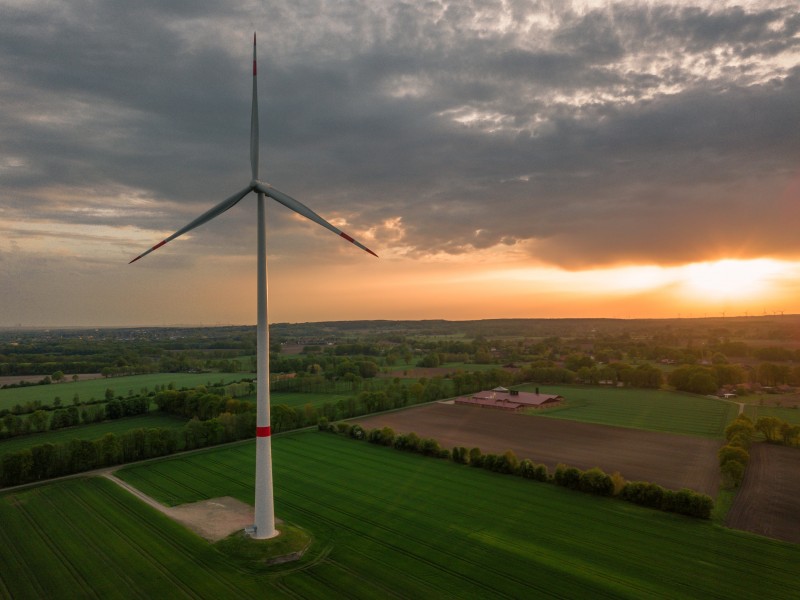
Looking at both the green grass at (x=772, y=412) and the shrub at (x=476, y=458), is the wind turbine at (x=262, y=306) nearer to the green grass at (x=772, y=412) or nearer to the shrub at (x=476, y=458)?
the shrub at (x=476, y=458)

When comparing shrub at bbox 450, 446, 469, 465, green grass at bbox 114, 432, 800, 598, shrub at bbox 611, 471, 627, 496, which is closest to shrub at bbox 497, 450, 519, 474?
green grass at bbox 114, 432, 800, 598

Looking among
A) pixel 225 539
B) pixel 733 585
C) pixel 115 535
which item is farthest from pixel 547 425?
pixel 115 535

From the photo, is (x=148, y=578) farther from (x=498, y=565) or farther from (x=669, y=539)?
(x=669, y=539)

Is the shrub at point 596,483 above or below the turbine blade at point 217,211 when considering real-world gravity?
below

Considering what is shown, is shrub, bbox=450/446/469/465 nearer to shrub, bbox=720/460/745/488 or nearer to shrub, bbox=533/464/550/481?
shrub, bbox=533/464/550/481

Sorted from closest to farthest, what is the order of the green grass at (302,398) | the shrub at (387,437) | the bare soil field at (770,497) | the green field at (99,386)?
the bare soil field at (770,497) < the shrub at (387,437) < the green field at (99,386) < the green grass at (302,398)

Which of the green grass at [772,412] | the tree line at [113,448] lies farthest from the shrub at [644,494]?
the green grass at [772,412]

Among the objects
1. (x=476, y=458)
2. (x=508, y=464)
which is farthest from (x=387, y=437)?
(x=508, y=464)
